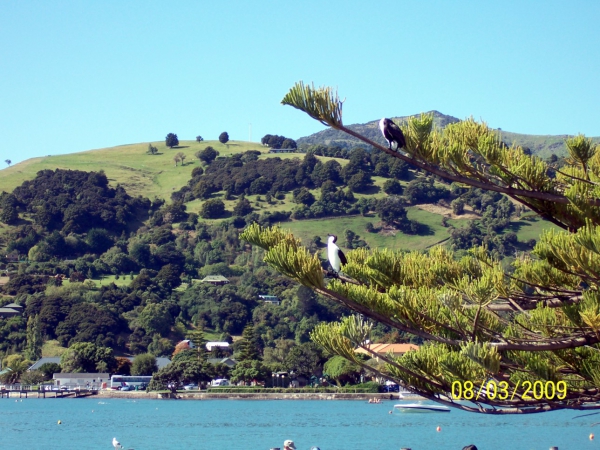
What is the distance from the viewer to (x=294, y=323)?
103 m

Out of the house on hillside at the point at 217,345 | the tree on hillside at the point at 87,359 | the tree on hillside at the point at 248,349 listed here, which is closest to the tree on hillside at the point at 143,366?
the tree on hillside at the point at 87,359

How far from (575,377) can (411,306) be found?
244 cm

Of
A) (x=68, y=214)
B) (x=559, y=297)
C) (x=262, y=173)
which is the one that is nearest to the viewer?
(x=559, y=297)

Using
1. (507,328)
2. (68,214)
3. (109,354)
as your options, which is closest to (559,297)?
(507,328)

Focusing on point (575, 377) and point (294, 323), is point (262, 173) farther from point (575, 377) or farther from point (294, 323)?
point (575, 377)

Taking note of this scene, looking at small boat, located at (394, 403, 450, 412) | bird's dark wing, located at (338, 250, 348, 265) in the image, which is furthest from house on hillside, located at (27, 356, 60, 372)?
bird's dark wing, located at (338, 250, 348, 265)

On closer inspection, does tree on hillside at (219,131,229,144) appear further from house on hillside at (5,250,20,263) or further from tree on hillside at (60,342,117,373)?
tree on hillside at (60,342,117,373)

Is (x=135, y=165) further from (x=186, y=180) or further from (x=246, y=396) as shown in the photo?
(x=246, y=396)

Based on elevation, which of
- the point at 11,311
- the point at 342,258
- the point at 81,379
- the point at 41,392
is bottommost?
the point at 41,392

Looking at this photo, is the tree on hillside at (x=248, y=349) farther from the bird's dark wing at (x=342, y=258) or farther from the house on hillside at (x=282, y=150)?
the house on hillside at (x=282, y=150)

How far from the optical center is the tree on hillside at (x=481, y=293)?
8.24m
